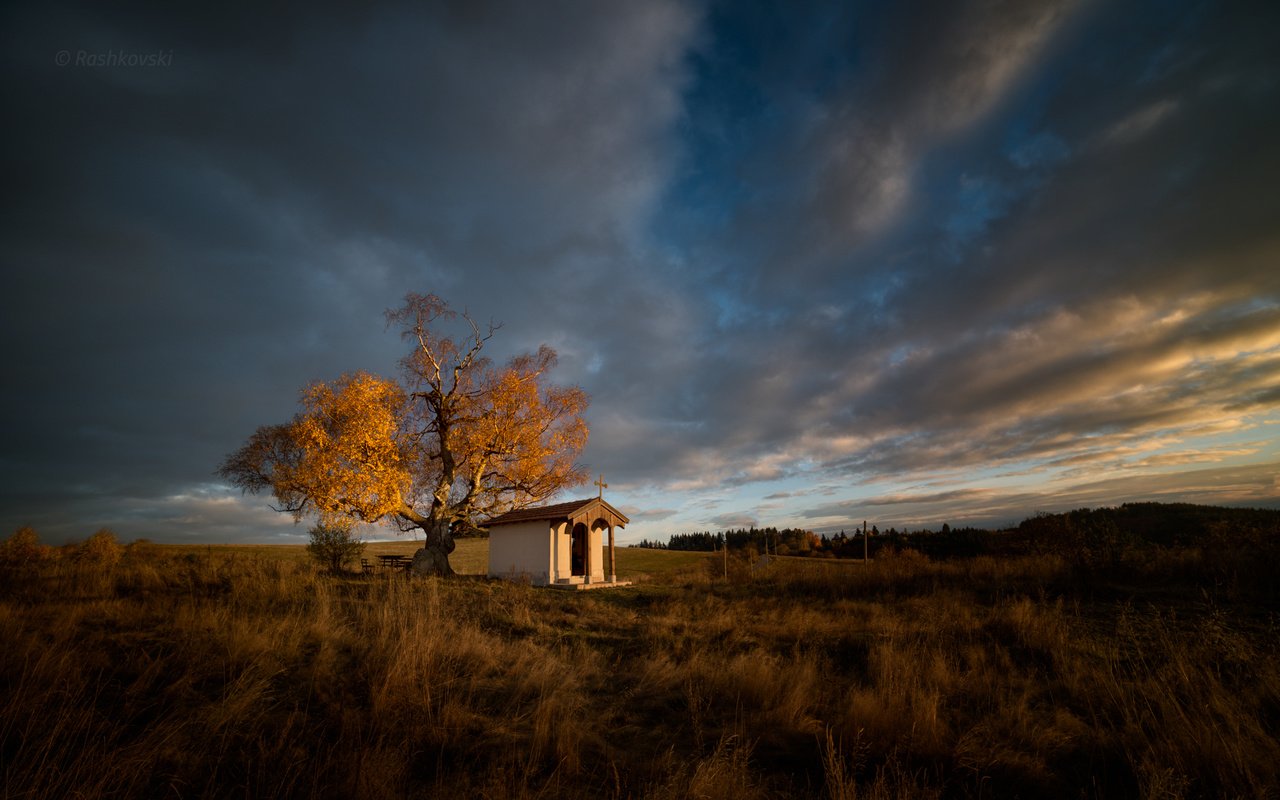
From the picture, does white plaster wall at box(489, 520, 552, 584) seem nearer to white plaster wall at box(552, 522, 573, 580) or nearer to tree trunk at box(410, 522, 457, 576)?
white plaster wall at box(552, 522, 573, 580)

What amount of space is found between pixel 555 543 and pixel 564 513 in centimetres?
155

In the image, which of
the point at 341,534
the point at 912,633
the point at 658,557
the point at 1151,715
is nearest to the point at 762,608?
the point at 912,633

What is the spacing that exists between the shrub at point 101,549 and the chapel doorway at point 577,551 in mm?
17407

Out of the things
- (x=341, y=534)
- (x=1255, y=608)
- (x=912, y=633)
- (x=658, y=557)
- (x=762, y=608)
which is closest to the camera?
(x=912, y=633)

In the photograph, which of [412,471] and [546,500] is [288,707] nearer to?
[412,471]

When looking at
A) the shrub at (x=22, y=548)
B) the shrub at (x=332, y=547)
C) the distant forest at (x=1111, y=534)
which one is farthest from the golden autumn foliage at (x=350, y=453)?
the distant forest at (x=1111, y=534)

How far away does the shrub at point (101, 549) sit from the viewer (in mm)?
16328

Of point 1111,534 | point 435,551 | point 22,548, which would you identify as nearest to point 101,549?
point 22,548

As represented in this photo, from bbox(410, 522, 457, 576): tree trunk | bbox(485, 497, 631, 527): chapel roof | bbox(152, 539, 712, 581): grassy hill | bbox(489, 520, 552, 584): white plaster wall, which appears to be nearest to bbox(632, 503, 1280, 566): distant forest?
bbox(152, 539, 712, 581): grassy hill

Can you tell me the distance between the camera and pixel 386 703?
5602 mm

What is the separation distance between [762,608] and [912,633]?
557 cm

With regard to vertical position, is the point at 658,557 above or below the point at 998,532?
below

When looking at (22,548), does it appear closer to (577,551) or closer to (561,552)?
(561,552)

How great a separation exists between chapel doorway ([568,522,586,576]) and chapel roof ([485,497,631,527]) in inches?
49.5
